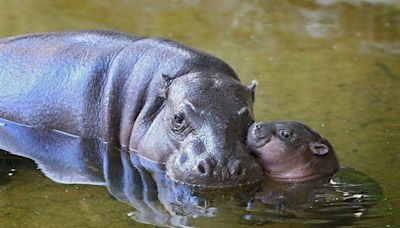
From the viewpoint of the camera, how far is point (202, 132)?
5469 millimetres

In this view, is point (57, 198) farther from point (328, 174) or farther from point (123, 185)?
point (328, 174)

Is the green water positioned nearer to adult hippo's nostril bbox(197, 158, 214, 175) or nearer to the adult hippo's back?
adult hippo's nostril bbox(197, 158, 214, 175)

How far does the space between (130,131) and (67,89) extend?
0.63 m

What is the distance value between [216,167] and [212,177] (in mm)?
59

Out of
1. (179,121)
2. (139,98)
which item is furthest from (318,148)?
(139,98)

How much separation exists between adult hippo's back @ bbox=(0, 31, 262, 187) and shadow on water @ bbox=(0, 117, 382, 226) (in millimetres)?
96

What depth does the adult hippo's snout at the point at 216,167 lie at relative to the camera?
5289 mm

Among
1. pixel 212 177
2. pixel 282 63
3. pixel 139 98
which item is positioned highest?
pixel 139 98

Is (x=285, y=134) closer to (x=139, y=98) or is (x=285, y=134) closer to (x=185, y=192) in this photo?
(x=185, y=192)

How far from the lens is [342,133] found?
649 centimetres

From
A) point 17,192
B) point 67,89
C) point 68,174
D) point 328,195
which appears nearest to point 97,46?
point 67,89

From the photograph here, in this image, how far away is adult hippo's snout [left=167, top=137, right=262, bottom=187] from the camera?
17.4 ft

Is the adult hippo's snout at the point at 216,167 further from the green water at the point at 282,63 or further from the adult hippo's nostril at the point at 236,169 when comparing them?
the green water at the point at 282,63

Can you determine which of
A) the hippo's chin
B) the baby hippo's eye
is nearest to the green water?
the hippo's chin
